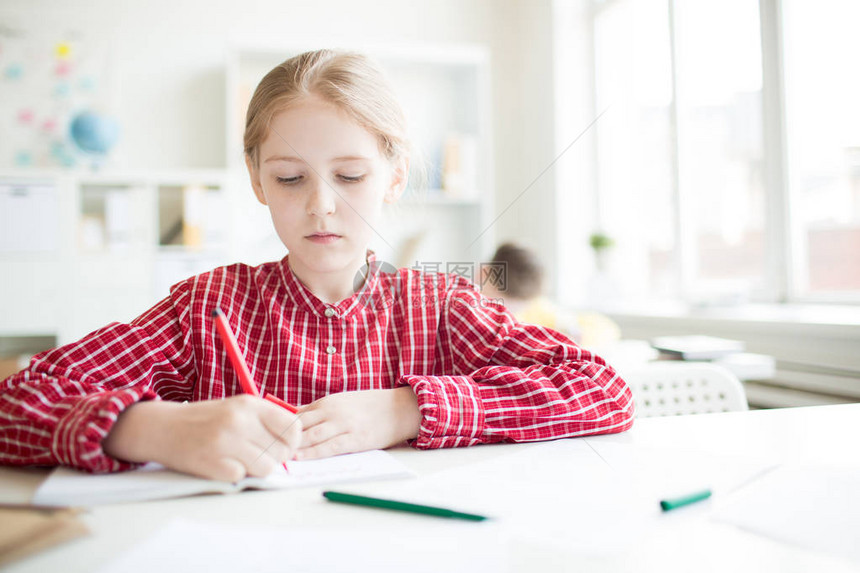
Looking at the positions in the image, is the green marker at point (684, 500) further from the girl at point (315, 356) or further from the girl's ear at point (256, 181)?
the girl's ear at point (256, 181)

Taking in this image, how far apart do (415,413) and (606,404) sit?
0.71ft

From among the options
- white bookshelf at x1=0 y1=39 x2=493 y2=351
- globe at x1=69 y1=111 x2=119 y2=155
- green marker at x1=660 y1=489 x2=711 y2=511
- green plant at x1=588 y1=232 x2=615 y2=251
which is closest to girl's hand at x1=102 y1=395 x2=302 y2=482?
green marker at x1=660 y1=489 x2=711 y2=511

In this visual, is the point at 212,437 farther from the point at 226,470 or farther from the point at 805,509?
the point at 805,509

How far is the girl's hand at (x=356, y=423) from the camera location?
624 mm

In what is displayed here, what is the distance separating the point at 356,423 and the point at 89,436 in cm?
24

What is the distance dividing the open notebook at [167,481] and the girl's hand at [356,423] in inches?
0.9

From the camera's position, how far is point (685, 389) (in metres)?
1.06

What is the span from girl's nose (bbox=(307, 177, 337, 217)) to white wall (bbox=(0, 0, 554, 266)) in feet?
8.27

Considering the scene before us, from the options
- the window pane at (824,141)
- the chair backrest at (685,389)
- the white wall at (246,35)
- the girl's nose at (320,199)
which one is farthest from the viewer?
the white wall at (246,35)

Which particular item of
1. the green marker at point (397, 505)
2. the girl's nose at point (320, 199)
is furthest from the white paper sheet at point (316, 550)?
the girl's nose at point (320, 199)

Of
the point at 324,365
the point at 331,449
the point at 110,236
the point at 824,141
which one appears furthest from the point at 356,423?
the point at 110,236

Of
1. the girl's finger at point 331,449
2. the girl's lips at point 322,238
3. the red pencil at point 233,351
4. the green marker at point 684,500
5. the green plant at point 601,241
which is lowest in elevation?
the green marker at point 684,500

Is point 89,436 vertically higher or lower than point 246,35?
lower

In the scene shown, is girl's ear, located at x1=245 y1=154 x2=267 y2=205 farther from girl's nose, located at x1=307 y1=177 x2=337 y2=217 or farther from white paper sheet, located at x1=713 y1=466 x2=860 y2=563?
white paper sheet, located at x1=713 y1=466 x2=860 y2=563
